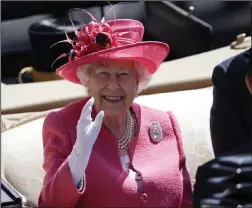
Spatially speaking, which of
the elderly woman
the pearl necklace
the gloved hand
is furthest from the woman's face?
the gloved hand

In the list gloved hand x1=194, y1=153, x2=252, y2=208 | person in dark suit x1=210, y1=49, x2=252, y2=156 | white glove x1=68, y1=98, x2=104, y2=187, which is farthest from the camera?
person in dark suit x1=210, y1=49, x2=252, y2=156

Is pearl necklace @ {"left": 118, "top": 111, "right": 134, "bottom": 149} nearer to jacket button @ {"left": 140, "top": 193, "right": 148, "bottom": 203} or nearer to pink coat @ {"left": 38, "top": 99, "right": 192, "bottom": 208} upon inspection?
pink coat @ {"left": 38, "top": 99, "right": 192, "bottom": 208}

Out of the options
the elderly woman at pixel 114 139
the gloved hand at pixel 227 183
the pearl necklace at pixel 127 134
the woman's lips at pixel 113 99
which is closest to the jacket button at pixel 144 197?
the elderly woman at pixel 114 139

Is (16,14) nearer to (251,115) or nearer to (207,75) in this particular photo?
(207,75)

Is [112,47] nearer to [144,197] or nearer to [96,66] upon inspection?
[96,66]

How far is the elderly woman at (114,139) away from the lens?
1.84 metres

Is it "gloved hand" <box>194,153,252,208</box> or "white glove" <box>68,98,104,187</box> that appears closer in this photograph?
"gloved hand" <box>194,153,252,208</box>

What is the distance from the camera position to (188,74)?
2.89 metres

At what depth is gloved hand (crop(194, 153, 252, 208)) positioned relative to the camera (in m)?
1.02

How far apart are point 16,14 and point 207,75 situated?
2550 millimetres

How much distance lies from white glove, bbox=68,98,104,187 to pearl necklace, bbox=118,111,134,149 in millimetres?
269

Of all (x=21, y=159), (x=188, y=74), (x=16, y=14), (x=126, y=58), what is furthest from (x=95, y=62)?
(x=16, y=14)

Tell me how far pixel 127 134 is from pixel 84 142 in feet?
1.08

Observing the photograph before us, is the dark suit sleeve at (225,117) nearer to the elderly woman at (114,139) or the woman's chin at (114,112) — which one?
the elderly woman at (114,139)
